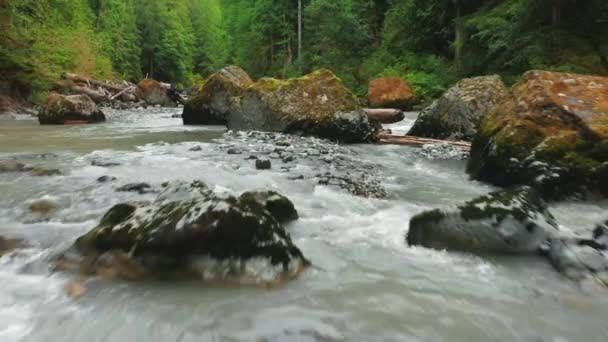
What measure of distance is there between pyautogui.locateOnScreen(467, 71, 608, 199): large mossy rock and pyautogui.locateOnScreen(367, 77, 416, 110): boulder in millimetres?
11367

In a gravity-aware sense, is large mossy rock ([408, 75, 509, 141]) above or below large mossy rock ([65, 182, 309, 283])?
above

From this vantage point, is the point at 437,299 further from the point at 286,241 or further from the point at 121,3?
the point at 121,3

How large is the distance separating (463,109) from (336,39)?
1996 cm

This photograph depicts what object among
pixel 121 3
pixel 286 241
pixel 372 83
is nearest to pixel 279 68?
pixel 372 83

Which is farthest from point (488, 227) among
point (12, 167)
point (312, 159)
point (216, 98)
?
point (216, 98)

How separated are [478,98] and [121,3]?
52237mm

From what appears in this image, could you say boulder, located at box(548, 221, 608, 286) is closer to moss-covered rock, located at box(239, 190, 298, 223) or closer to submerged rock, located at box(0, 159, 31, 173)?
moss-covered rock, located at box(239, 190, 298, 223)

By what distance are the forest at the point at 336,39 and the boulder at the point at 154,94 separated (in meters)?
4.03

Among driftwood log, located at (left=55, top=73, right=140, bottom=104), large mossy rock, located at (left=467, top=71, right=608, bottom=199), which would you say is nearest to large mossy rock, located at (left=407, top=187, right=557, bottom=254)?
large mossy rock, located at (left=467, top=71, right=608, bottom=199)

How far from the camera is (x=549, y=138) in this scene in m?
4.88

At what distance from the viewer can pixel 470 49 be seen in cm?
1800

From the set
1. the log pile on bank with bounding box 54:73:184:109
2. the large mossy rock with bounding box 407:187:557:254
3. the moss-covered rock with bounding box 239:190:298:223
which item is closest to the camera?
the large mossy rock with bounding box 407:187:557:254

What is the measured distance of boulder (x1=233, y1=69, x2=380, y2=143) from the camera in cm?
874

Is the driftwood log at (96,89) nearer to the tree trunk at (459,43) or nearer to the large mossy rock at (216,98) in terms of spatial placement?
the large mossy rock at (216,98)
